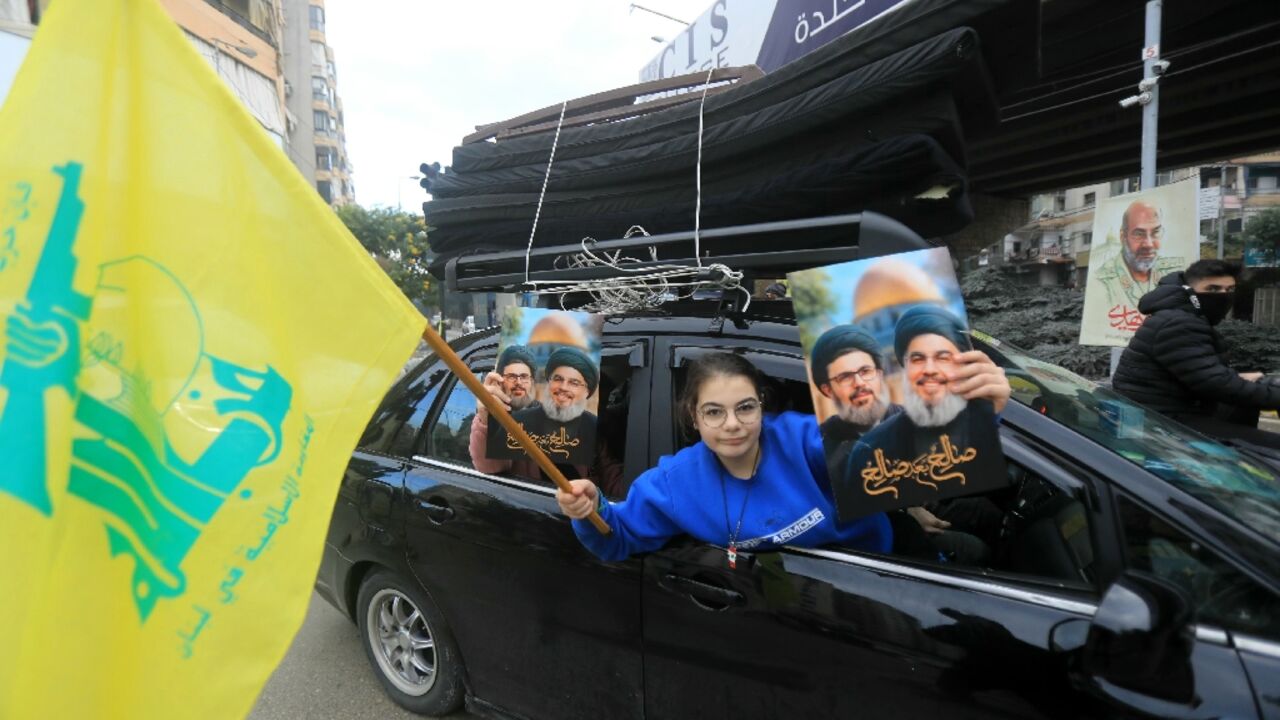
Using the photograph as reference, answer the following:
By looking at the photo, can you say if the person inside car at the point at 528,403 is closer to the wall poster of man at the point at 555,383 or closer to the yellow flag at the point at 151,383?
the wall poster of man at the point at 555,383

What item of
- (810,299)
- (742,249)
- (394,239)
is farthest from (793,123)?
(394,239)

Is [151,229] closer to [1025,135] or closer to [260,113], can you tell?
[1025,135]

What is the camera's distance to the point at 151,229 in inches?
44.6

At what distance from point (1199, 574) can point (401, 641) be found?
270cm

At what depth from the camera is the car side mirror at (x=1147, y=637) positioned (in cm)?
122

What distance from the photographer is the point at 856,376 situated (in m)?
1.56

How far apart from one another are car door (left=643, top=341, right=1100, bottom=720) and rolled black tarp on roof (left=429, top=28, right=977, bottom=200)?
87 cm

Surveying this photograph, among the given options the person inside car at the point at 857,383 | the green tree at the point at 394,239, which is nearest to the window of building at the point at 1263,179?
the green tree at the point at 394,239

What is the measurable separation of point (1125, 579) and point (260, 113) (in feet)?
78.9

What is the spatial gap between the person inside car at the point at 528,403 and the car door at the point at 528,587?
4.2 inches

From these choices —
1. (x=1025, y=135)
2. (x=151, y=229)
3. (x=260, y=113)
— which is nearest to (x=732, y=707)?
(x=151, y=229)

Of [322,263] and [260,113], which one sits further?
[260,113]

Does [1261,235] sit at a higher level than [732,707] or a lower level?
higher

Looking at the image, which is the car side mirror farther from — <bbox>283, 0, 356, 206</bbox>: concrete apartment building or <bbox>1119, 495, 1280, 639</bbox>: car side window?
<bbox>283, 0, 356, 206</bbox>: concrete apartment building
